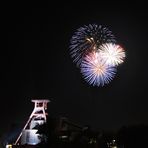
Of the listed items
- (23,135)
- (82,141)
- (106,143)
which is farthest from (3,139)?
(82,141)

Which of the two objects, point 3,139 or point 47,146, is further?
point 3,139

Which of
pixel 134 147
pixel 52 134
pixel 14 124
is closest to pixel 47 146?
pixel 52 134

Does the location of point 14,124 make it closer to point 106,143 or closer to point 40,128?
point 106,143

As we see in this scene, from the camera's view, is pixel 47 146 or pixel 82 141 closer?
pixel 47 146

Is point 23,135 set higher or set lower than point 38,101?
lower

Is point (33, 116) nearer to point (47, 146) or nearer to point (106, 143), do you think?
point (106, 143)

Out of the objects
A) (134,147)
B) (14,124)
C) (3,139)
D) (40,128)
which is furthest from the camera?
(14,124)

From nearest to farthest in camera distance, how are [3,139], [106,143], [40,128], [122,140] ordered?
[40,128] < [122,140] < [106,143] < [3,139]

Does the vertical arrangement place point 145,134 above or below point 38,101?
below

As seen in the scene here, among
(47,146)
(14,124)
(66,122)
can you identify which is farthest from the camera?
(14,124)
